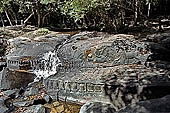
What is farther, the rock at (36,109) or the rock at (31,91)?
the rock at (31,91)

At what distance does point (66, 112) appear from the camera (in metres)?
7.29

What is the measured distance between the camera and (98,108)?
6633mm

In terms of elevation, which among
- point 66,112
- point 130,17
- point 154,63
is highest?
point 130,17

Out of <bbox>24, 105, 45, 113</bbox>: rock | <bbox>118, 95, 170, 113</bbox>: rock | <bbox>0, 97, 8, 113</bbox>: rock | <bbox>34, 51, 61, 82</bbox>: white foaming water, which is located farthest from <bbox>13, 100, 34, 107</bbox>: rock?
<bbox>118, 95, 170, 113</bbox>: rock

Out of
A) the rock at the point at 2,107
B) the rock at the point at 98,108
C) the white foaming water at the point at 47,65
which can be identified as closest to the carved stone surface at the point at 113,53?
the white foaming water at the point at 47,65

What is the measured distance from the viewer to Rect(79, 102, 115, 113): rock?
648 centimetres

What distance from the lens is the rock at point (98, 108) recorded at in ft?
21.2

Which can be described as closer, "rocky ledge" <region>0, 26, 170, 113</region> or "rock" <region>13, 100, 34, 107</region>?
"rocky ledge" <region>0, 26, 170, 113</region>

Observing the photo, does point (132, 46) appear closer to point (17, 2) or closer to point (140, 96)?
point (140, 96)

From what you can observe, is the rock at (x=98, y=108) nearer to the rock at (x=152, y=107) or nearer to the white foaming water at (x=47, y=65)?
the rock at (x=152, y=107)

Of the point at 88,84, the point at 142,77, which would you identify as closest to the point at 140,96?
the point at 142,77

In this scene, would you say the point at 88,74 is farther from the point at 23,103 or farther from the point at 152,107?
the point at 152,107

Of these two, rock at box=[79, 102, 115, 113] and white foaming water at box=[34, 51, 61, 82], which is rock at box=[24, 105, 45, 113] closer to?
rock at box=[79, 102, 115, 113]

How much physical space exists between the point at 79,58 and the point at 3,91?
3.34 m
